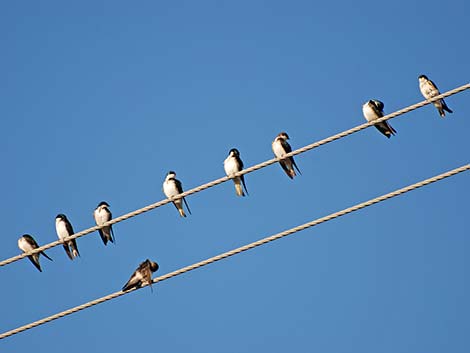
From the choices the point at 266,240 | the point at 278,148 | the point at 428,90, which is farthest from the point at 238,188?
the point at 266,240

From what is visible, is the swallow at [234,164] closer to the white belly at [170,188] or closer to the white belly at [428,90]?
the white belly at [170,188]

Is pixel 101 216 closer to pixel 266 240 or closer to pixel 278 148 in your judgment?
pixel 278 148

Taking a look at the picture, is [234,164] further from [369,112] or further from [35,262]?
[35,262]

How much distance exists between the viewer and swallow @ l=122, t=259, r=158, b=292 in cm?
1480

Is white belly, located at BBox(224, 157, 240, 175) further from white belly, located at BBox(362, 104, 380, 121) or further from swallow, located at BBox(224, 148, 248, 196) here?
white belly, located at BBox(362, 104, 380, 121)

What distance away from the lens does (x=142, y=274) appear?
1523cm

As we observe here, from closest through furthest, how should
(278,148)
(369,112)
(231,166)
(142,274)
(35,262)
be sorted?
(142,274)
(35,262)
(231,166)
(369,112)
(278,148)

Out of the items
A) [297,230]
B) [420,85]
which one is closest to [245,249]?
[297,230]

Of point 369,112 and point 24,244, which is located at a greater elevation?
point 369,112

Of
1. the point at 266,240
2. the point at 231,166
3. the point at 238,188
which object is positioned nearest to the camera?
the point at 266,240

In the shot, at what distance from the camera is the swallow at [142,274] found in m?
14.8

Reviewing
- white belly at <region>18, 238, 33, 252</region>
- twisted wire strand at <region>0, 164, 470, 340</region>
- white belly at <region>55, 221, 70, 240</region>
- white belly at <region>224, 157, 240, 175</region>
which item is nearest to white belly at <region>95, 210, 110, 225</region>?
white belly at <region>55, 221, 70, 240</region>

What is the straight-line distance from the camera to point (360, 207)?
9852mm

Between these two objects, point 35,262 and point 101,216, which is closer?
point 35,262
